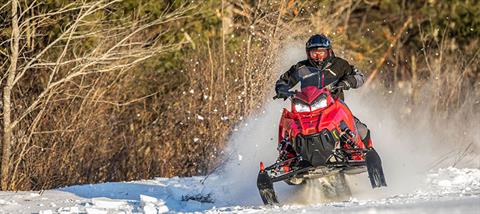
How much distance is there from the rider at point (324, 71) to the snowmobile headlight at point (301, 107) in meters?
0.53

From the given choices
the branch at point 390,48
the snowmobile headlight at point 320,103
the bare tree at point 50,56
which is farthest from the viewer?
the branch at point 390,48

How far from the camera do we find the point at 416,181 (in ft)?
44.1

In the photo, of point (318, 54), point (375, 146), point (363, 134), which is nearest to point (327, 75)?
point (318, 54)

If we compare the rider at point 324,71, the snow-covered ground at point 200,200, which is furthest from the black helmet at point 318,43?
the snow-covered ground at point 200,200

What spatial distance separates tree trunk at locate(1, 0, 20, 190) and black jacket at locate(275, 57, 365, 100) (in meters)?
4.61

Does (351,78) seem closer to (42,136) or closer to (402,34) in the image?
(42,136)

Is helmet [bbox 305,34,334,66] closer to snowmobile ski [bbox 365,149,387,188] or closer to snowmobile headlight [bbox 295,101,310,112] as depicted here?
snowmobile headlight [bbox 295,101,310,112]

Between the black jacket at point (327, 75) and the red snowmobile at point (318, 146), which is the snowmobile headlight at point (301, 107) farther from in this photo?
the black jacket at point (327, 75)

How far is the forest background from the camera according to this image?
16656 millimetres

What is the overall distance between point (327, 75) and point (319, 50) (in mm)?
312

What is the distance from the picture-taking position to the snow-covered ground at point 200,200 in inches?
397

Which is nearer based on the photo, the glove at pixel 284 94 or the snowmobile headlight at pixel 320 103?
the snowmobile headlight at pixel 320 103

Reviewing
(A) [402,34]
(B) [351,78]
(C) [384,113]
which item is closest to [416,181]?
(B) [351,78]

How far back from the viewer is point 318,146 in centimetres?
1178
